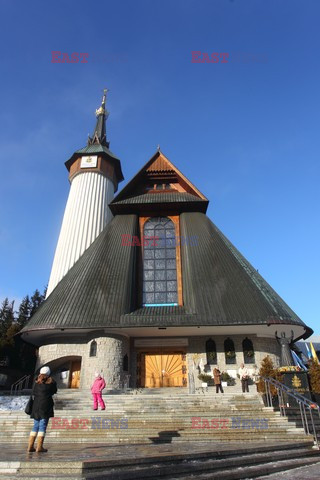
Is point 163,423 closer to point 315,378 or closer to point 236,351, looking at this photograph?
point 315,378

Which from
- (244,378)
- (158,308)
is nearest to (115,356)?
(158,308)

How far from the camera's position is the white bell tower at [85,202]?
2300cm

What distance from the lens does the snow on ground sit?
10.4 m

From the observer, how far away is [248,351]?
15.8 meters

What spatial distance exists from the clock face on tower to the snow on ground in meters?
19.7

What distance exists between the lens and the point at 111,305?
15859 mm

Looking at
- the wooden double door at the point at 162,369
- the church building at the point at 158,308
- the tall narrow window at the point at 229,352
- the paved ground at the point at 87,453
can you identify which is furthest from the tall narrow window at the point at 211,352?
the paved ground at the point at 87,453

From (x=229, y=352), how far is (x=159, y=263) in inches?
240

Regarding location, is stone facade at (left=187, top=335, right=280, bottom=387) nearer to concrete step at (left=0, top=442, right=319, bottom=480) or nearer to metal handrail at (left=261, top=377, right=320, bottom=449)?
metal handrail at (left=261, top=377, right=320, bottom=449)

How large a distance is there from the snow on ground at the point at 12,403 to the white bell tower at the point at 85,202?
36.3ft

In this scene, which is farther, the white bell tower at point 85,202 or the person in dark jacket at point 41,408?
the white bell tower at point 85,202

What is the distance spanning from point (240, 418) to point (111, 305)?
8.14 metres

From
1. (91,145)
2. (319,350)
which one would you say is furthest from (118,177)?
(319,350)

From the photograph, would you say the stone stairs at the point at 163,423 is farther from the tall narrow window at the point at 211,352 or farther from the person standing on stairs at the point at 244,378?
the tall narrow window at the point at 211,352
